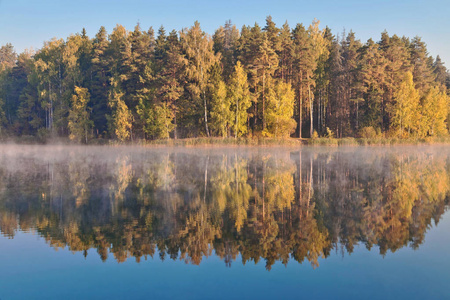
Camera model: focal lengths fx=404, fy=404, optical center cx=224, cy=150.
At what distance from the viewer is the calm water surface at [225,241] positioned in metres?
9.51

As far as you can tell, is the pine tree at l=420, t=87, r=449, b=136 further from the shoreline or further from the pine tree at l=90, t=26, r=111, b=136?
the pine tree at l=90, t=26, r=111, b=136

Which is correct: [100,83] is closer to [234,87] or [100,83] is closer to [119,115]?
[119,115]

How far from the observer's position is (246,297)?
8883mm

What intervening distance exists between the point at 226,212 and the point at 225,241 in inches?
148

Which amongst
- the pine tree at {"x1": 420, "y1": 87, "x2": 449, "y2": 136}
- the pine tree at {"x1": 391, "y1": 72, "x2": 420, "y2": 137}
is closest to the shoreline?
the pine tree at {"x1": 420, "y1": 87, "x2": 449, "y2": 136}

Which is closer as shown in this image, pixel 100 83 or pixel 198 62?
pixel 198 62

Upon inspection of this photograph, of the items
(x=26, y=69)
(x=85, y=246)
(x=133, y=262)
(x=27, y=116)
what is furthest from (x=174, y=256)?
(x=26, y=69)

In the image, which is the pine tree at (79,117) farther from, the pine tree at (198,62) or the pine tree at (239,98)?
the pine tree at (239,98)

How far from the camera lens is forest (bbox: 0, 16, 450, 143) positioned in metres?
66.4

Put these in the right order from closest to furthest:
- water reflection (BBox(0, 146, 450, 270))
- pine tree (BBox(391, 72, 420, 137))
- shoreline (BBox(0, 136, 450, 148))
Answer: water reflection (BBox(0, 146, 450, 270)) < shoreline (BBox(0, 136, 450, 148)) < pine tree (BBox(391, 72, 420, 137))

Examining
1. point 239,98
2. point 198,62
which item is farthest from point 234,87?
point 198,62

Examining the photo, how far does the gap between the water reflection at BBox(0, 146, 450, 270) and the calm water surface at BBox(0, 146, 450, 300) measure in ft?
0.18

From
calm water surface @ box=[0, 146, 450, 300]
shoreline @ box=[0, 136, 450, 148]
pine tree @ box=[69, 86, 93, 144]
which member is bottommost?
calm water surface @ box=[0, 146, 450, 300]

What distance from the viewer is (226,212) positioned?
16.1 metres
